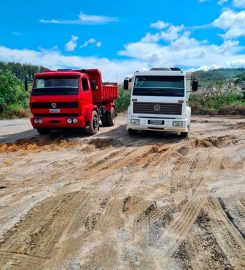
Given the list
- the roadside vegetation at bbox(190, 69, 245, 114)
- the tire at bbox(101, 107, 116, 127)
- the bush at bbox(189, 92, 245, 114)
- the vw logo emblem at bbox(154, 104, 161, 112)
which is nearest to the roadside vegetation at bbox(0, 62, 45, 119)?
the tire at bbox(101, 107, 116, 127)

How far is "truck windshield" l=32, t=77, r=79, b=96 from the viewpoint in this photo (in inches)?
560

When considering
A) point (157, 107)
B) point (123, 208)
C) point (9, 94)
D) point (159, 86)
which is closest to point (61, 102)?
point (157, 107)

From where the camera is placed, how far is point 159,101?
13781 millimetres

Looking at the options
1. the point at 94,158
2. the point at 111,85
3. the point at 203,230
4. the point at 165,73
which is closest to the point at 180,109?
the point at 165,73

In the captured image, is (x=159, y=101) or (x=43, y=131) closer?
(x=159, y=101)

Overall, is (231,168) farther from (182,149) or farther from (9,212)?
(9,212)

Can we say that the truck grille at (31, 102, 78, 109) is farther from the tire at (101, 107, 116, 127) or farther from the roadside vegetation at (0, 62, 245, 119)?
the roadside vegetation at (0, 62, 245, 119)

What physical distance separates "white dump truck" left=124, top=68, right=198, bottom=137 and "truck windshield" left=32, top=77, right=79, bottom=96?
226 centimetres

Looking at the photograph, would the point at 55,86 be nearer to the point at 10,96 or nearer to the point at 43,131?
the point at 43,131

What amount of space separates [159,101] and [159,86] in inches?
23.8

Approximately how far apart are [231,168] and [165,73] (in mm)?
5728

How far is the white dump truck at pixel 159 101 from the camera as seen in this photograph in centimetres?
1376

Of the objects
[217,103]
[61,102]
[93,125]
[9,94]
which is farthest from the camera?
[217,103]

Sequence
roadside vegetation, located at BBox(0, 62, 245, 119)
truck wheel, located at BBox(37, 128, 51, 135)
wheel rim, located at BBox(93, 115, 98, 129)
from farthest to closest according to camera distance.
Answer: roadside vegetation, located at BBox(0, 62, 245, 119)
wheel rim, located at BBox(93, 115, 98, 129)
truck wheel, located at BBox(37, 128, 51, 135)
